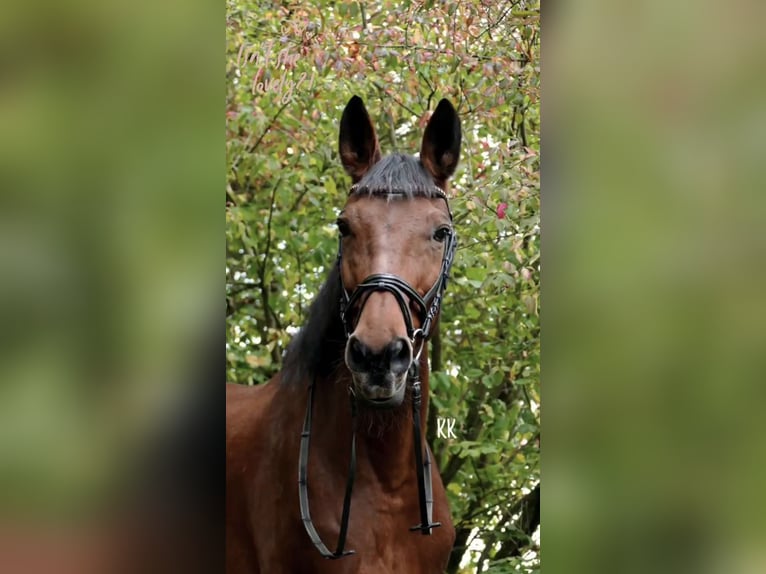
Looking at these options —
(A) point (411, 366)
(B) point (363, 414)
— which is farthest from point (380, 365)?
(B) point (363, 414)

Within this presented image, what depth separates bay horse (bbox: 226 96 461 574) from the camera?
2.47 metres

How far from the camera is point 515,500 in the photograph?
10.3ft

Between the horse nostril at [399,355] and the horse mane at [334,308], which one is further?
the horse mane at [334,308]

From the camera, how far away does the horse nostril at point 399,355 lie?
2.24m

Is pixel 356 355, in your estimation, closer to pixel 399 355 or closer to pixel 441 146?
pixel 399 355

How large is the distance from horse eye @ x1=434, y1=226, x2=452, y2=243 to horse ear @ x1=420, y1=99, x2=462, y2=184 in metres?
0.21

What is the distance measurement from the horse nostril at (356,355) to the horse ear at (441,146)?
0.74 metres

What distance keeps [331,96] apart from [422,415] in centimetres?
126

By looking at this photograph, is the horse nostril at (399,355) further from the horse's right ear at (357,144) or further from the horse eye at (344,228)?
the horse's right ear at (357,144)
